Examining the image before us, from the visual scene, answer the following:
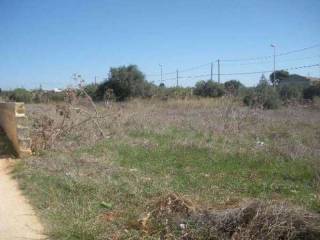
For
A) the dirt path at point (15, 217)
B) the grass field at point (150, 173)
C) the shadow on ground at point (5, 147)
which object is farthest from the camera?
the shadow on ground at point (5, 147)

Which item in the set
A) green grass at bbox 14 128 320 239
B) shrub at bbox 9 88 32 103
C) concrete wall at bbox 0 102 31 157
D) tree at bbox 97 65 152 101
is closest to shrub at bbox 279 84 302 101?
tree at bbox 97 65 152 101

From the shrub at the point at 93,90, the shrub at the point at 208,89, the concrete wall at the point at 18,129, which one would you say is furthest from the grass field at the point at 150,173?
the shrub at the point at 93,90

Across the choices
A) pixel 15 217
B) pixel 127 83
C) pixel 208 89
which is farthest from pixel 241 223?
pixel 208 89

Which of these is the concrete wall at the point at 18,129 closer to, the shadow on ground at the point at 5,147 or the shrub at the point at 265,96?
the shadow on ground at the point at 5,147

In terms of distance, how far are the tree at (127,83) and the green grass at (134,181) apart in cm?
2574

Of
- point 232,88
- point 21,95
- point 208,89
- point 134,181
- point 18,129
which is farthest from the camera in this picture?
point 21,95

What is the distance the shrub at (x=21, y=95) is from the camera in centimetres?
3906

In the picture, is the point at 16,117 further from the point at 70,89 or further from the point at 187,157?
the point at 187,157

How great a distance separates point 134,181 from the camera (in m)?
7.21

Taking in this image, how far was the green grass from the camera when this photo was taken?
18.3 feet

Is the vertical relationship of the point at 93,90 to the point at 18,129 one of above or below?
above

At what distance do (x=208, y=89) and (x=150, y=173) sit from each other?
1220 inches

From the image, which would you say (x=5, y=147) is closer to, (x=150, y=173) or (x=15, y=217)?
(x=150, y=173)

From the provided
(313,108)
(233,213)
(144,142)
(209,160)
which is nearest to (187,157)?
(209,160)
